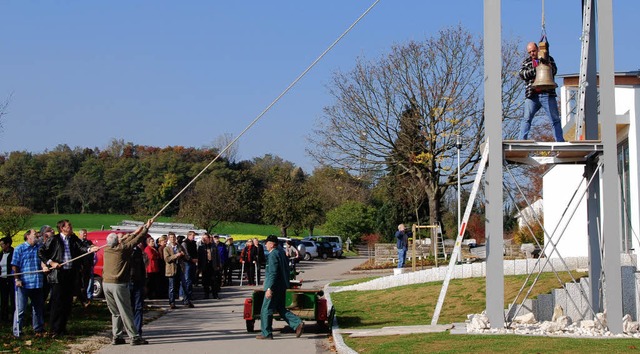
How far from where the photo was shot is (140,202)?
281ft

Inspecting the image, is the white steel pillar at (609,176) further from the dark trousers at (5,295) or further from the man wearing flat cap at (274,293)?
the dark trousers at (5,295)

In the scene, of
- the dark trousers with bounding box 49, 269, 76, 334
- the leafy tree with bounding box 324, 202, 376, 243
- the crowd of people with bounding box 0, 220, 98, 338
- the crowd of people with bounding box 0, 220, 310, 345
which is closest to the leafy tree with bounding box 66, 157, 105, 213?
the leafy tree with bounding box 324, 202, 376, 243

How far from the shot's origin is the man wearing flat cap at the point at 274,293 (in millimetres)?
15094

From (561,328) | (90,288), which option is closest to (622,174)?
(561,328)

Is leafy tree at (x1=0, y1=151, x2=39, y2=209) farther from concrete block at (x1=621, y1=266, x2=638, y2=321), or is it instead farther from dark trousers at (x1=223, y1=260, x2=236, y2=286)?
concrete block at (x1=621, y1=266, x2=638, y2=321)

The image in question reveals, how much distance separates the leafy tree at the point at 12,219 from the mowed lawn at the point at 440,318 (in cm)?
2092

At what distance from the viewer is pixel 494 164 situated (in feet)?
46.6

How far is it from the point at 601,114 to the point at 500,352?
4772 mm

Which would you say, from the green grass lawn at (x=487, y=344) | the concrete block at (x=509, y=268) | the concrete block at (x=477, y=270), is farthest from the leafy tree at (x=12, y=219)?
Result: the green grass lawn at (x=487, y=344)

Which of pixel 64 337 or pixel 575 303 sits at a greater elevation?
pixel 575 303

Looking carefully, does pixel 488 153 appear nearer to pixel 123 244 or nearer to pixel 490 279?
pixel 490 279

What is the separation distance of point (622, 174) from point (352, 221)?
5078 cm

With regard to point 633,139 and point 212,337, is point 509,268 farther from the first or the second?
point 212,337

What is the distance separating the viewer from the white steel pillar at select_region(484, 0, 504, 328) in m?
14.0
